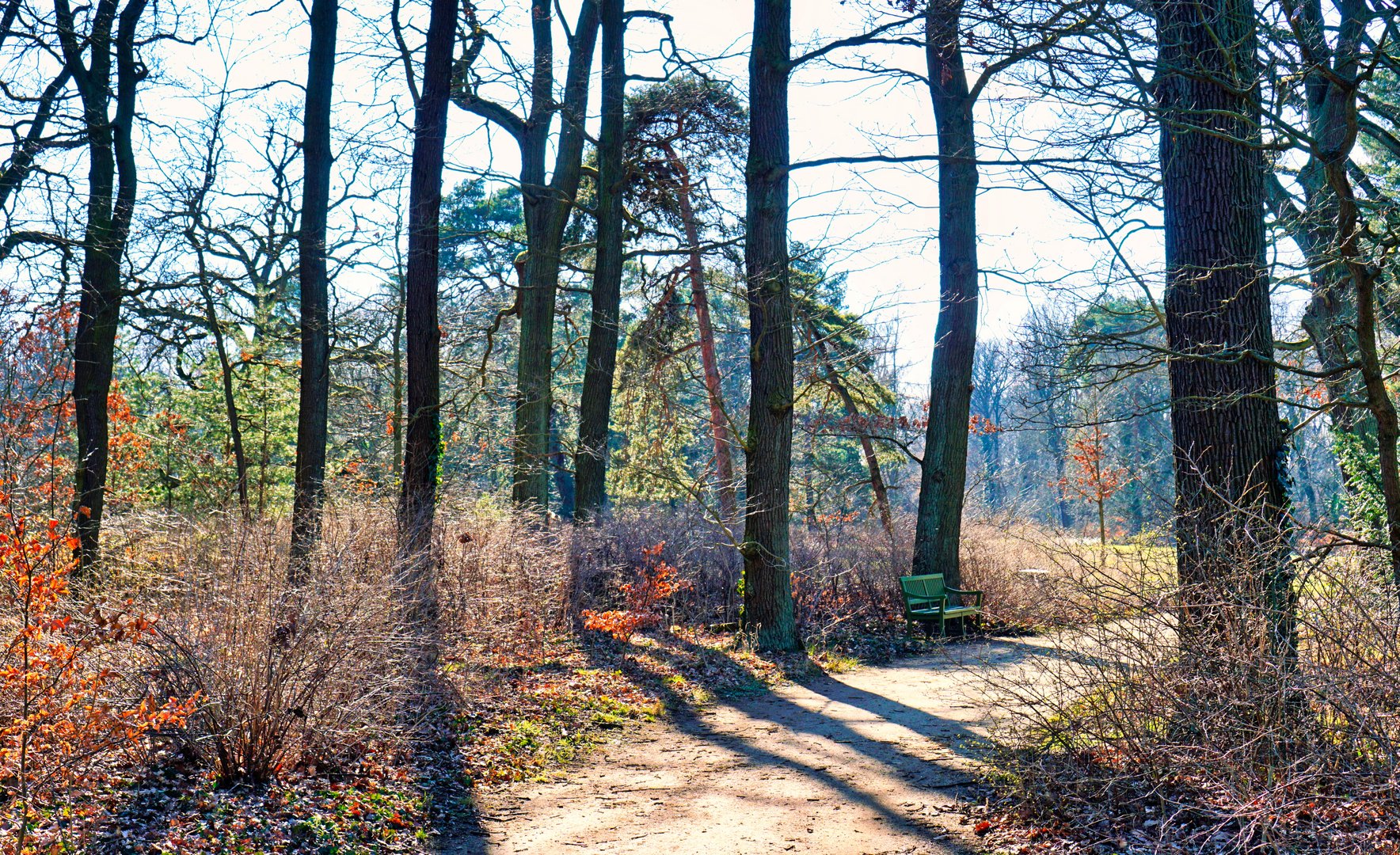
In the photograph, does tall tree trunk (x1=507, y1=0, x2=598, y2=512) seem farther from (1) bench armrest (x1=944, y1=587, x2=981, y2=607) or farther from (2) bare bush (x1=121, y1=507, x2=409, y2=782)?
(2) bare bush (x1=121, y1=507, x2=409, y2=782)

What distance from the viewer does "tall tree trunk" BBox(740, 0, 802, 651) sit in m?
10.7

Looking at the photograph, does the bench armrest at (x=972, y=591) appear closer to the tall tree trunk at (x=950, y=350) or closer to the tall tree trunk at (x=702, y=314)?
the tall tree trunk at (x=950, y=350)

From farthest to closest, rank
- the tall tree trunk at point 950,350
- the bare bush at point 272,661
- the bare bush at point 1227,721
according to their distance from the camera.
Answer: the tall tree trunk at point 950,350 → the bare bush at point 272,661 → the bare bush at point 1227,721

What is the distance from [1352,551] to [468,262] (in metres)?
25.8

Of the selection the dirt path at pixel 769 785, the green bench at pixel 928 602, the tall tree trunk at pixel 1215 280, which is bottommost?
the dirt path at pixel 769 785

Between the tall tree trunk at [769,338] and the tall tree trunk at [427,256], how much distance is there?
11.5 feet

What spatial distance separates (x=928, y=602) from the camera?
12648 mm

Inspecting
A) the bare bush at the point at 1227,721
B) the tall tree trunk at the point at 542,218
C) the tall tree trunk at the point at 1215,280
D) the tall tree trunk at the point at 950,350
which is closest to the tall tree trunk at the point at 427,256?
the tall tree trunk at the point at 542,218

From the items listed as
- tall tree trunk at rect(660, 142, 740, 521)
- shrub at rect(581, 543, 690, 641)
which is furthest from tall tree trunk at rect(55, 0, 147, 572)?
tall tree trunk at rect(660, 142, 740, 521)

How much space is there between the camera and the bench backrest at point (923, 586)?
41.1 feet

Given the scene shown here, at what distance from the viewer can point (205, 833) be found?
4730 mm

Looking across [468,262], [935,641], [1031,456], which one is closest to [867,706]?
[935,641]

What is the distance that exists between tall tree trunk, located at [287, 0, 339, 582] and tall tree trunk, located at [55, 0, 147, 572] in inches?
92.8

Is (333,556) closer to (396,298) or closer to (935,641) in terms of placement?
(935,641)
